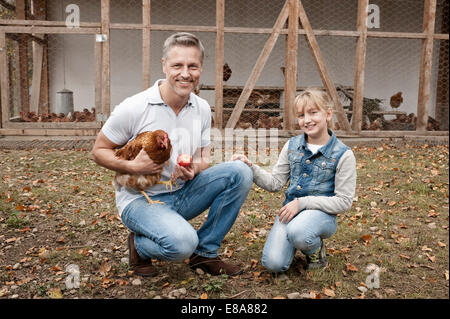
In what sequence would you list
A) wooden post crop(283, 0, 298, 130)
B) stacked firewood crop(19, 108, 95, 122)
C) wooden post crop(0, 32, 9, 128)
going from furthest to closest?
stacked firewood crop(19, 108, 95, 122) → wooden post crop(283, 0, 298, 130) → wooden post crop(0, 32, 9, 128)

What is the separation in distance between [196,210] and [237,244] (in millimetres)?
713

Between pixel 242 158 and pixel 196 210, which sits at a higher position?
pixel 242 158

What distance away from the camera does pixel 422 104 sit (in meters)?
7.92

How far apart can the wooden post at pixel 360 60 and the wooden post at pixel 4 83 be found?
655 centimetres

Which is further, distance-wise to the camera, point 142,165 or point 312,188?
point 312,188

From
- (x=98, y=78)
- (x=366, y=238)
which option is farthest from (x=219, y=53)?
(x=366, y=238)

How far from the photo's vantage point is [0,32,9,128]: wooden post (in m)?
7.18

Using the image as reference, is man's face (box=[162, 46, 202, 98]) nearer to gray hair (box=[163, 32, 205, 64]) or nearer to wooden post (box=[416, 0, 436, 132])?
gray hair (box=[163, 32, 205, 64])

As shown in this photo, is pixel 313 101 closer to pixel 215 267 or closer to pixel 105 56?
pixel 215 267

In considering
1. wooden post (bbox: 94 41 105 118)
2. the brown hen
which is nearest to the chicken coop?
wooden post (bbox: 94 41 105 118)

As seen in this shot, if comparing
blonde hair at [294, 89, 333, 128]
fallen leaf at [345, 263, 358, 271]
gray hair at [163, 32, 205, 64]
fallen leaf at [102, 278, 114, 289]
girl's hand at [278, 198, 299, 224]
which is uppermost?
gray hair at [163, 32, 205, 64]

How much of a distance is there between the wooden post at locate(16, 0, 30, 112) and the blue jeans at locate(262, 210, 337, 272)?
26.3 feet

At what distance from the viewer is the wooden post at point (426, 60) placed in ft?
25.1

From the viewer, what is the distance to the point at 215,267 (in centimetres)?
256
